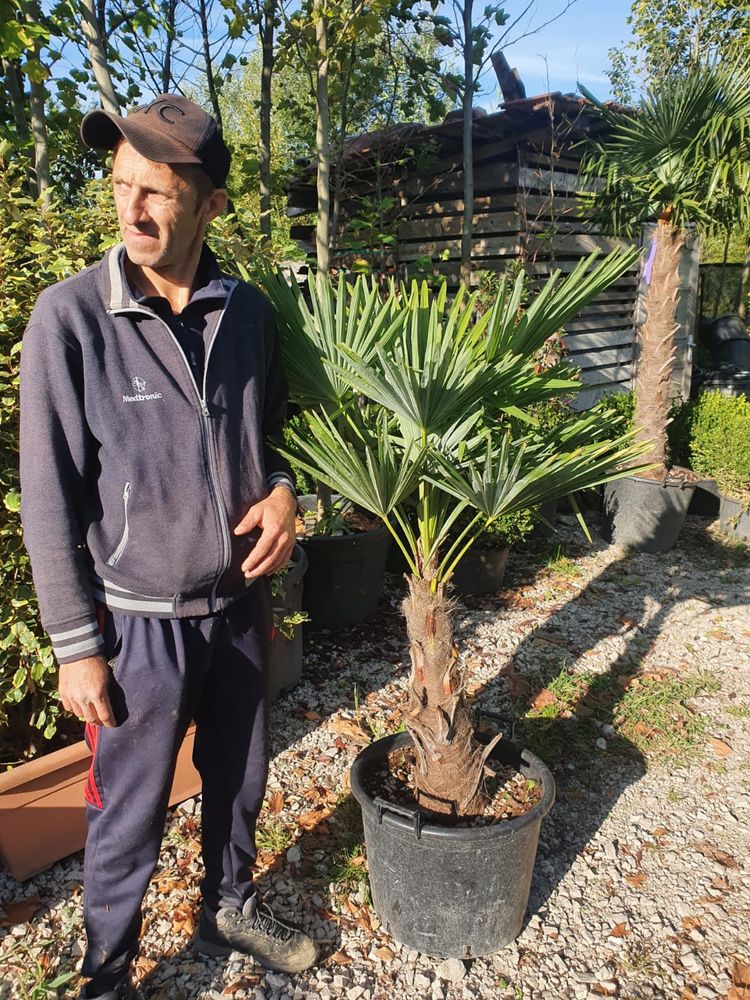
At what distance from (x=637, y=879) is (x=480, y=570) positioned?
2368 millimetres

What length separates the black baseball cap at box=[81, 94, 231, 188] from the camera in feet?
4.97

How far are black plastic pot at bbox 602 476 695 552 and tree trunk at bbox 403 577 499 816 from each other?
13.0 feet

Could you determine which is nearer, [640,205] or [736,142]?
[736,142]

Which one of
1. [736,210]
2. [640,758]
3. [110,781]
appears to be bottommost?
[640,758]

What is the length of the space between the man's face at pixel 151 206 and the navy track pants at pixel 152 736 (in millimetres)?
825

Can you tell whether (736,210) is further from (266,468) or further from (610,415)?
(266,468)

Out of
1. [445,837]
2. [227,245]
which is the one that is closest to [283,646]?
[445,837]

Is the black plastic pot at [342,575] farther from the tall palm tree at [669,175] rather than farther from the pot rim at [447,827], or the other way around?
the tall palm tree at [669,175]

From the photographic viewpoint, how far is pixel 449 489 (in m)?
1.85

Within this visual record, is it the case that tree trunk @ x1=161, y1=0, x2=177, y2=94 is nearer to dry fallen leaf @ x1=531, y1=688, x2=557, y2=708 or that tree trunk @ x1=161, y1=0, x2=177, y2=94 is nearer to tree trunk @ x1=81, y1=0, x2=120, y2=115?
tree trunk @ x1=81, y1=0, x2=120, y2=115

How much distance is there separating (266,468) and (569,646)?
2.74m

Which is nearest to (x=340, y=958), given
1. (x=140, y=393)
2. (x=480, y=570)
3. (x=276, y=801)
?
(x=276, y=801)

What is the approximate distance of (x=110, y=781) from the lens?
168cm

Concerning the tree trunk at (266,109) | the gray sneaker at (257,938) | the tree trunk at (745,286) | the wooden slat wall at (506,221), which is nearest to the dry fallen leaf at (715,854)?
the gray sneaker at (257,938)
